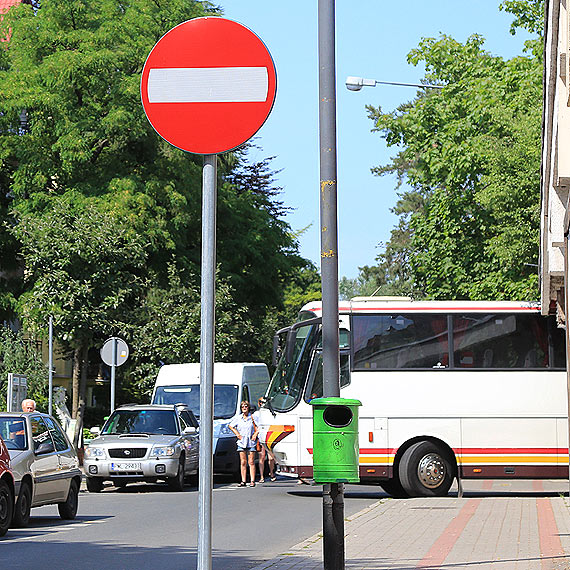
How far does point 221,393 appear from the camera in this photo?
94.8ft

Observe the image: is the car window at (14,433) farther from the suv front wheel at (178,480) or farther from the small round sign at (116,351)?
the small round sign at (116,351)

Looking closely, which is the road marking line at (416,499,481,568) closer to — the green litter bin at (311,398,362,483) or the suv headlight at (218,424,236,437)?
the green litter bin at (311,398,362,483)

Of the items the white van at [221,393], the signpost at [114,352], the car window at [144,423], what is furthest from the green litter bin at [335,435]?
the signpost at [114,352]

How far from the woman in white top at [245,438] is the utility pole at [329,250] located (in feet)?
54.0

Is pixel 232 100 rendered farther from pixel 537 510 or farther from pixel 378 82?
pixel 378 82

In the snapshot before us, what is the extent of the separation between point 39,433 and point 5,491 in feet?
6.67

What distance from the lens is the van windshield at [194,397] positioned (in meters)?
28.7

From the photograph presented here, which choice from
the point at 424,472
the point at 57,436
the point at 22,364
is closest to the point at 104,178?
the point at 22,364

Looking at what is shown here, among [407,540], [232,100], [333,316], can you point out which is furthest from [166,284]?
[232,100]

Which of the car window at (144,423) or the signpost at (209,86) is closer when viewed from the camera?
the signpost at (209,86)

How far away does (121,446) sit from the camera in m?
23.7

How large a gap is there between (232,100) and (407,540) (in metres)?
9.28

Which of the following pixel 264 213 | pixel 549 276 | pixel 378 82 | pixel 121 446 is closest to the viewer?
pixel 549 276

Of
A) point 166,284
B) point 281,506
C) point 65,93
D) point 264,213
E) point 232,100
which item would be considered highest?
point 65,93
